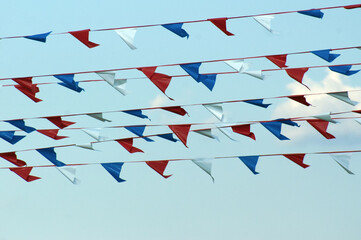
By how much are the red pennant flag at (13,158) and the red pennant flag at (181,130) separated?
1.79m

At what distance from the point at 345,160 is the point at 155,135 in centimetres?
184

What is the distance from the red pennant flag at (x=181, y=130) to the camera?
7285mm

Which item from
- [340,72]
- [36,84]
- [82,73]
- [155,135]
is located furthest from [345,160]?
[36,84]

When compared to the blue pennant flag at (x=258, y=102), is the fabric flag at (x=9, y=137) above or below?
below

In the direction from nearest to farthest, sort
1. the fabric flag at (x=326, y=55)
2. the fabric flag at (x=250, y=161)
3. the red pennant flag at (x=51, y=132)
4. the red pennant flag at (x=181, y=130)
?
1. the fabric flag at (x=326, y=55)
2. the red pennant flag at (x=181, y=130)
3. the fabric flag at (x=250, y=161)
4. the red pennant flag at (x=51, y=132)

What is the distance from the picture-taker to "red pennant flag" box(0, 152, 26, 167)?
7977mm

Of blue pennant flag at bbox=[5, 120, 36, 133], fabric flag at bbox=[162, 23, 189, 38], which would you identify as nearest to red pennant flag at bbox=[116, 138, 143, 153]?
blue pennant flag at bbox=[5, 120, 36, 133]

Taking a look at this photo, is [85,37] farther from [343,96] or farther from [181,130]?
[343,96]

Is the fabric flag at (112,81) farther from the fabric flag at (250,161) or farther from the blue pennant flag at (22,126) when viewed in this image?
the fabric flag at (250,161)

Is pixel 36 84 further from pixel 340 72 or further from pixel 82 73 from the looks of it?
pixel 340 72

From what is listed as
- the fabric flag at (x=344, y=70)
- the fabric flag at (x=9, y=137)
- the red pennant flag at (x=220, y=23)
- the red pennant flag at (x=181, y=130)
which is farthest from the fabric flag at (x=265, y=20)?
the fabric flag at (x=9, y=137)

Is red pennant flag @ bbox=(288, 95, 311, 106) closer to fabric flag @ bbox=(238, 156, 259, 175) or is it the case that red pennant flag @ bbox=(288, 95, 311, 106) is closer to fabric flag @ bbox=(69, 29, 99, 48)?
fabric flag @ bbox=(238, 156, 259, 175)

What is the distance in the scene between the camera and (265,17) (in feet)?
22.1

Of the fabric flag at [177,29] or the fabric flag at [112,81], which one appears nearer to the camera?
the fabric flag at [177,29]
